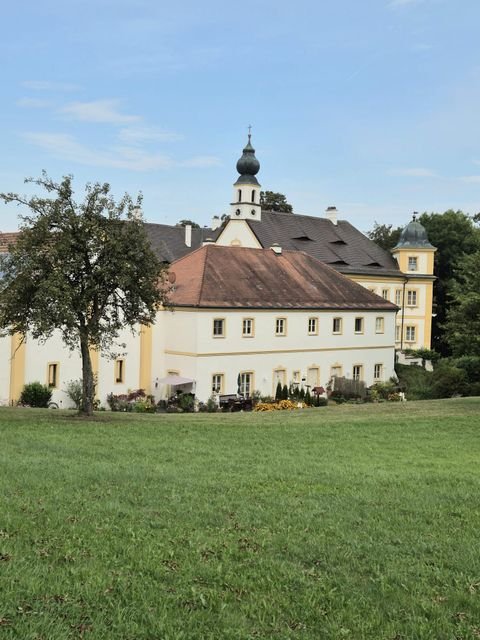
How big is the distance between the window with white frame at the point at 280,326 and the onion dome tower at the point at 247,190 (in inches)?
711

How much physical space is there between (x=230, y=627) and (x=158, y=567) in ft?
4.24

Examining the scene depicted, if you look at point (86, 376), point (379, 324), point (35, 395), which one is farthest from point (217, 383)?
point (86, 376)

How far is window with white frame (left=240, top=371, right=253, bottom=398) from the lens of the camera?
3772cm

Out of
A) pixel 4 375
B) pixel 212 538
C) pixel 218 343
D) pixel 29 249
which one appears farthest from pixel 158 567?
pixel 218 343

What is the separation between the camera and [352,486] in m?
10.4

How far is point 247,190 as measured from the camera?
60.2 meters

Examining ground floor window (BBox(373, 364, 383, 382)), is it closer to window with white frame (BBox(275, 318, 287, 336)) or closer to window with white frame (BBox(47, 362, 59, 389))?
window with white frame (BBox(275, 318, 287, 336))

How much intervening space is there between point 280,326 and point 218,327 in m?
4.39

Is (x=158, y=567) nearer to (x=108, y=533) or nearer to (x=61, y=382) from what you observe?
(x=108, y=533)

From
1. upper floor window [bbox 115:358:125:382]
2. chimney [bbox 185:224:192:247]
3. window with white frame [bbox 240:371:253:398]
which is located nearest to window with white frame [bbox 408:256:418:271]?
chimney [bbox 185:224:192:247]

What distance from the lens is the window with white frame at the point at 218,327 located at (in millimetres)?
36656

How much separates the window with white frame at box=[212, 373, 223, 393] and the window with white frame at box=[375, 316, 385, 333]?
13164mm

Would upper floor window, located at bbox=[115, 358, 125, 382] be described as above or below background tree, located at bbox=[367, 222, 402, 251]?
below

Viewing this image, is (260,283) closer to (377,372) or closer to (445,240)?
(377,372)
